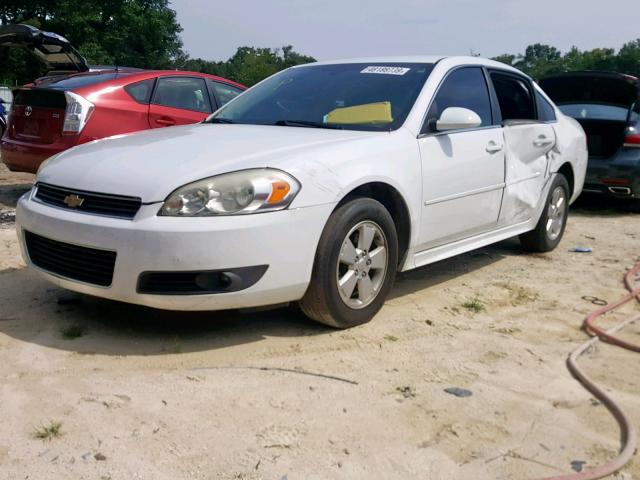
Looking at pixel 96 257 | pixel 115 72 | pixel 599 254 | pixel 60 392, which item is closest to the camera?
pixel 60 392

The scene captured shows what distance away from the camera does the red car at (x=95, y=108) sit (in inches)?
253

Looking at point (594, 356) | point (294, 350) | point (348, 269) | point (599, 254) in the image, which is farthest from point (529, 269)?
point (294, 350)

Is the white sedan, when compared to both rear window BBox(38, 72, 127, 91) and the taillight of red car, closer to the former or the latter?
the taillight of red car

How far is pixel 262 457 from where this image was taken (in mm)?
2371

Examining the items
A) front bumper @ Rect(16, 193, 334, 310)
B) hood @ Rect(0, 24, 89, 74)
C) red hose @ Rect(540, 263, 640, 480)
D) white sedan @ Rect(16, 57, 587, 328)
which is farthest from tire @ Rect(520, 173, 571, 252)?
hood @ Rect(0, 24, 89, 74)

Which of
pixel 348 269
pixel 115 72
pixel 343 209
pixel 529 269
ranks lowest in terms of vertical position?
pixel 529 269

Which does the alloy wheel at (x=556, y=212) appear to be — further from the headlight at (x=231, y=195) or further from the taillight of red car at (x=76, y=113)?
the taillight of red car at (x=76, y=113)

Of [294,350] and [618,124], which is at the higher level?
[618,124]

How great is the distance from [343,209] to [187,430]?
142cm

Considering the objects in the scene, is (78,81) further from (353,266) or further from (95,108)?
(353,266)

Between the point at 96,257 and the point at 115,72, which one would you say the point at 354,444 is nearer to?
the point at 96,257

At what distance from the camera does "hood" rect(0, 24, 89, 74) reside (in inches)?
381

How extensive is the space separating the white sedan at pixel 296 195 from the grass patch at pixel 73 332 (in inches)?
10.2

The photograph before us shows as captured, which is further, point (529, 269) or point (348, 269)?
point (529, 269)
